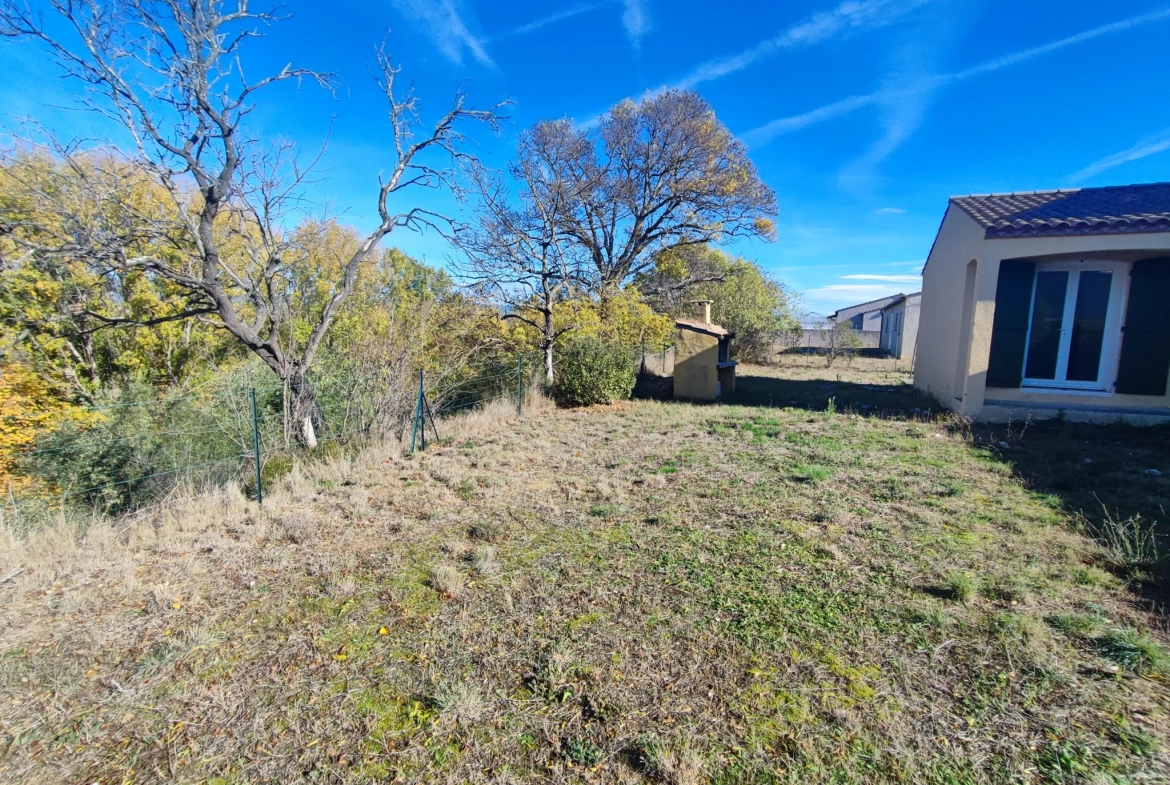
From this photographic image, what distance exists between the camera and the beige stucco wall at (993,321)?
25.6 feet

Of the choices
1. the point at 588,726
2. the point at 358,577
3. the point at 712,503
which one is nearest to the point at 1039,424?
the point at 712,503

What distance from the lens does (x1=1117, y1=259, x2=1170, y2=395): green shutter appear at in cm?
796

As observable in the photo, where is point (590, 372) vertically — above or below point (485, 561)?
above

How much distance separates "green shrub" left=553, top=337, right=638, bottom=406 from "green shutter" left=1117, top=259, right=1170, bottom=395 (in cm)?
870

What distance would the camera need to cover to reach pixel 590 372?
1084 centimetres

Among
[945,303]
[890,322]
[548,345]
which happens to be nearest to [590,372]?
[548,345]

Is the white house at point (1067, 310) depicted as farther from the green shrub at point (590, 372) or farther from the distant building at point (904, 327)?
the distant building at point (904, 327)

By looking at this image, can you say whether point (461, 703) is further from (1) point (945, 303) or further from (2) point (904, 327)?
(2) point (904, 327)

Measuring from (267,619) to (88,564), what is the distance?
200 centimetres

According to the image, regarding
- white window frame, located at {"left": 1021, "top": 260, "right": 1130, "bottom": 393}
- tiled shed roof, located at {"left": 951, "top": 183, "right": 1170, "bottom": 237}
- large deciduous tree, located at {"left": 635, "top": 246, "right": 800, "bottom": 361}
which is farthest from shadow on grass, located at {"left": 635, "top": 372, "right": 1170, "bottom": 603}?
large deciduous tree, located at {"left": 635, "top": 246, "right": 800, "bottom": 361}

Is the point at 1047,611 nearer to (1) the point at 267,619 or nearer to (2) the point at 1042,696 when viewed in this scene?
(2) the point at 1042,696

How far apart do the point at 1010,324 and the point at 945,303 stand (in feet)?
8.30

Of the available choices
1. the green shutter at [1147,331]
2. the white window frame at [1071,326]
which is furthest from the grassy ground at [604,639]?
the green shutter at [1147,331]

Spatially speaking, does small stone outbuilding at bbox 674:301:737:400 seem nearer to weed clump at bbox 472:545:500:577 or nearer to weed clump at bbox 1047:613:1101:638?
weed clump at bbox 472:545:500:577
